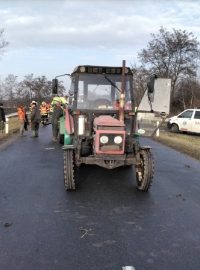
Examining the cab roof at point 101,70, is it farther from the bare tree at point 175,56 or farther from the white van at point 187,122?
the bare tree at point 175,56

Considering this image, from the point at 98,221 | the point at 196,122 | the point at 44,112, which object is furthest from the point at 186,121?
the point at 98,221

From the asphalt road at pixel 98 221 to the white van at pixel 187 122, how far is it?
59.9 feet

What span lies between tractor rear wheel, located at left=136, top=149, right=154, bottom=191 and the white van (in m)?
20.8

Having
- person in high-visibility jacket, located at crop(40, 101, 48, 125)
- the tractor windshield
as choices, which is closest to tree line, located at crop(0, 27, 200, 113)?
person in high-visibility jacket, located at crop(40, 101, 48, 125)

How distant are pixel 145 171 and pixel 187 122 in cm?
2199

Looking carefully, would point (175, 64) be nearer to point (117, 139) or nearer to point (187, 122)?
point (187, 122)

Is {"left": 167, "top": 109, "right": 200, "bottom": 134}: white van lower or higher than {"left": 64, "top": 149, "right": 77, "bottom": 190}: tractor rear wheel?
lower

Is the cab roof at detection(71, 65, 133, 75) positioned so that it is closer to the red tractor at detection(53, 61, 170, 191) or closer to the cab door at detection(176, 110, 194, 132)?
the red tractor at detection(53, 61, 170, 191)

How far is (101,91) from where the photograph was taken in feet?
39.0

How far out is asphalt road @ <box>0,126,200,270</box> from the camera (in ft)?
19.5

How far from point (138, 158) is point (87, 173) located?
2.24 metres

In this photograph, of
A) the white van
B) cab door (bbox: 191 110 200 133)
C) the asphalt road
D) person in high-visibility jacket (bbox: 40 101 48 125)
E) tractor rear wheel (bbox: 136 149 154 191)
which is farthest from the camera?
person in high-visibility jacket (bbox: 40 101 48 125)

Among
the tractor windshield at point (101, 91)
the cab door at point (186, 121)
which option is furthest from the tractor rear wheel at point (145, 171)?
the cab door at point (186, 121)

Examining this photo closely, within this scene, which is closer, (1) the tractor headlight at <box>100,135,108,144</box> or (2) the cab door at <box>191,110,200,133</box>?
(1) the tractor headlight at <box>100,135,108,144</box>
